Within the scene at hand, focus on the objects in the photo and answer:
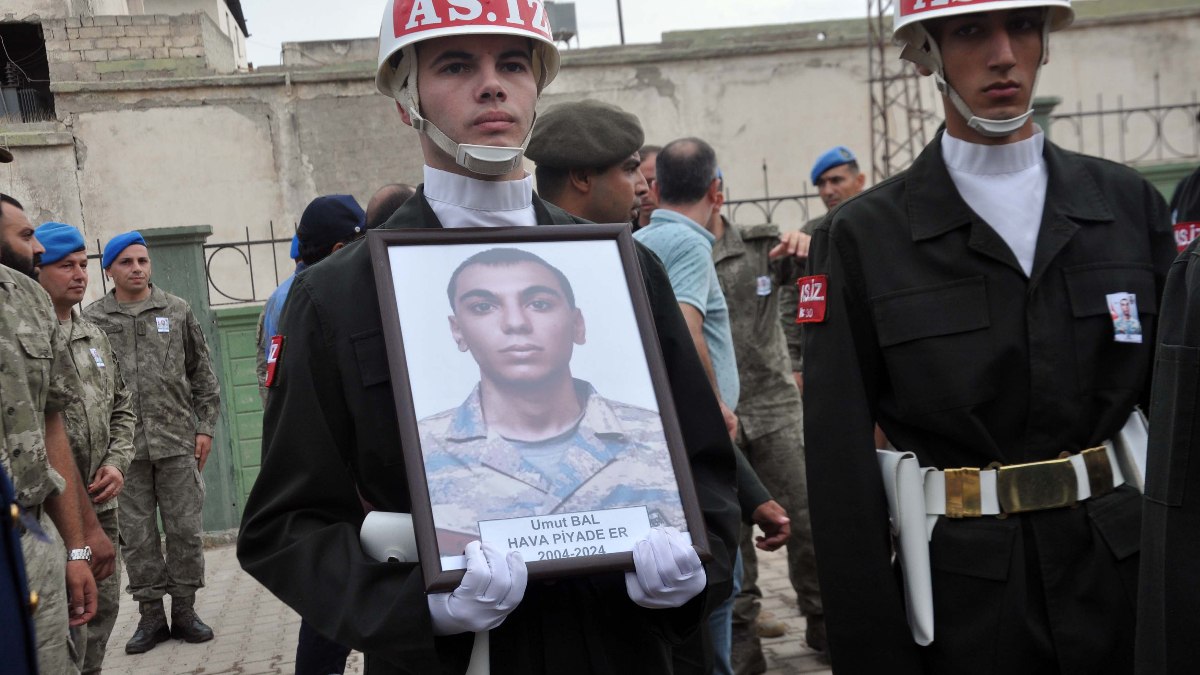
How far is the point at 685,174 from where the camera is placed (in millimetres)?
5293

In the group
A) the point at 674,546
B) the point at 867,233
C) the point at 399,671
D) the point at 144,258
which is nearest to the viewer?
the point at 674,546

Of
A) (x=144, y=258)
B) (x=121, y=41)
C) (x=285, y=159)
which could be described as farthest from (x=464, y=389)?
(x=121, y=41)

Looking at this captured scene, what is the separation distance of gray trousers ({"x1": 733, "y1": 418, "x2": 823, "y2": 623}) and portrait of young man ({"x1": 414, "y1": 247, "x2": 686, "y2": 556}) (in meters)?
3.53

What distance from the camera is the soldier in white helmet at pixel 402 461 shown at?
2.22m

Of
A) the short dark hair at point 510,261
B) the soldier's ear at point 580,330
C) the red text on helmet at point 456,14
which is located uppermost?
the red text on helmet at point 456,14

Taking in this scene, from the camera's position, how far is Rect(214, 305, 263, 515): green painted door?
10758 millimetres

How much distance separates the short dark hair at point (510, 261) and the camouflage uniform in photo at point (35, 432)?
1477 mm

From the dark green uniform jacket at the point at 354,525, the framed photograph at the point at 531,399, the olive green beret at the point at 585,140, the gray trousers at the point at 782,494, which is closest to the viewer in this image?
the framed photograph at the point at 531,399

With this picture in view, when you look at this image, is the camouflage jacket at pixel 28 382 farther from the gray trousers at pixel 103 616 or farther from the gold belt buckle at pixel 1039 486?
the gold belt buckle at pixel 1039 486

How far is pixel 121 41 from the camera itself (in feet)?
55.4

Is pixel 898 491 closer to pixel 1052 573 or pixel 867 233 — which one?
pixel 1052 573

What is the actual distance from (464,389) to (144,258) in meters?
6.07

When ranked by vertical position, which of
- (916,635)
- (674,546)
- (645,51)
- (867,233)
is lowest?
(916,635)

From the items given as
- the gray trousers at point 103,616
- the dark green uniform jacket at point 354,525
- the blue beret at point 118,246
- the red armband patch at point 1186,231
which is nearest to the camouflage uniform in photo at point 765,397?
A: the red armband patch at point 1186,231
